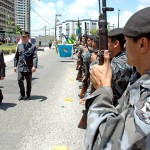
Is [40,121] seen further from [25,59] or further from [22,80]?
[25,59]

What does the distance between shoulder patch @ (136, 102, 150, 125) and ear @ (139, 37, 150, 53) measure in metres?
0.24

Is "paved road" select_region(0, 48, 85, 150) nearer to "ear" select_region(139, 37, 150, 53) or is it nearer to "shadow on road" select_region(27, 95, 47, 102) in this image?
"shadow on road" select_region(27, 95, 47, 102)

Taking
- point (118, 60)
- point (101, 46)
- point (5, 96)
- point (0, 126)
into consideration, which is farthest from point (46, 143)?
point (5, 96)

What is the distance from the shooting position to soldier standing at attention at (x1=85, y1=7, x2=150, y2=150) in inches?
45.3

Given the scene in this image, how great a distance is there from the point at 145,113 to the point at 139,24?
14.1 inches

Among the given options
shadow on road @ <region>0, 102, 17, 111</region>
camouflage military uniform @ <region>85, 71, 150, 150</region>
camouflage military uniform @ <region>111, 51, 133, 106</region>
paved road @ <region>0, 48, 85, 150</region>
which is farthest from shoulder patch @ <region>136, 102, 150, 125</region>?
shadow on road @ <region>0, 102, 17, 111</region>

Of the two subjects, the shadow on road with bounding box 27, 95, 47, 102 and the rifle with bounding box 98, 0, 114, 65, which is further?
the shadow on road with bounding box 27, 95, 47, 102

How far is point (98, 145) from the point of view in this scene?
1.30 meters

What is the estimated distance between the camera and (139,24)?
125 centimetres

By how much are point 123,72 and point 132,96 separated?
1.50 metres

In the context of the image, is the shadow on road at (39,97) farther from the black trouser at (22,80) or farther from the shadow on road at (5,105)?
the shadow on road at (5,105)

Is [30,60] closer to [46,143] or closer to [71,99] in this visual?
[71,99]

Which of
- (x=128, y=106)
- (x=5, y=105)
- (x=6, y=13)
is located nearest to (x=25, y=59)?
(x=5, y=105)

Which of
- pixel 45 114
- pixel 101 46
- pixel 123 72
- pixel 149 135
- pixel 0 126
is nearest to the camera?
pixel 149 135
